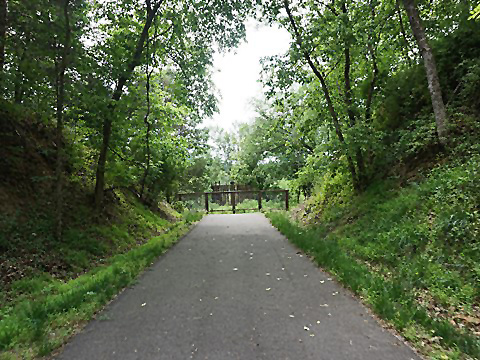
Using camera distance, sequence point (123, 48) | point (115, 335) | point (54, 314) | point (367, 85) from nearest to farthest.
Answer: point (115, 335) < point (54, 314) < point (123, 48) < point (367, 85)

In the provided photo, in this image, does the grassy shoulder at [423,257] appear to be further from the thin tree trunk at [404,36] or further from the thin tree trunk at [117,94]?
the thin tree trunk at [117,94]

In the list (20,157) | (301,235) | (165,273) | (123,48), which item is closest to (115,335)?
(165,273)

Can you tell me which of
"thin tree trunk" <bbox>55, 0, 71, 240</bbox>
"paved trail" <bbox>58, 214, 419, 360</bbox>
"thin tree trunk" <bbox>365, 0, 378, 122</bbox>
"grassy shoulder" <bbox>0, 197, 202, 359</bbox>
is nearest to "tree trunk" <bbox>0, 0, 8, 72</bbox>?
"thin tree trunk" <bbox>55, 0, 71, 240</bbox>

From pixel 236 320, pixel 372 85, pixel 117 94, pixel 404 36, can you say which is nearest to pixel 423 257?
pixel 236 320

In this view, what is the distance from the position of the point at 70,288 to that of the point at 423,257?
5503 millimetres

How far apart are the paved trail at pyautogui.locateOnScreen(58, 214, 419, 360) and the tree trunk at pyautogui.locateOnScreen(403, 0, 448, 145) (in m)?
4.08

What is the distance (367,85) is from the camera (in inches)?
385

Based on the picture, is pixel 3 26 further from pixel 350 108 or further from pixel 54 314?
pixel 350 108

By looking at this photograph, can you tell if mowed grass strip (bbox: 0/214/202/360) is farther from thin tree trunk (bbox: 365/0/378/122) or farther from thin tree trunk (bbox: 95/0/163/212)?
thin tree trunk (bbox: 365/0/378/122)

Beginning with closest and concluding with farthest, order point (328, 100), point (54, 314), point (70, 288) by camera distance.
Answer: point (54, 314), point (70, 288), point (328, 100)

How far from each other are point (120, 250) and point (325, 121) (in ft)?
23.0

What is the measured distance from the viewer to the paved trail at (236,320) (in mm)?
3014

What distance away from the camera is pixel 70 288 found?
5.12 metres

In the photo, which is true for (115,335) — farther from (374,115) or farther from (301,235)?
(374,115)
